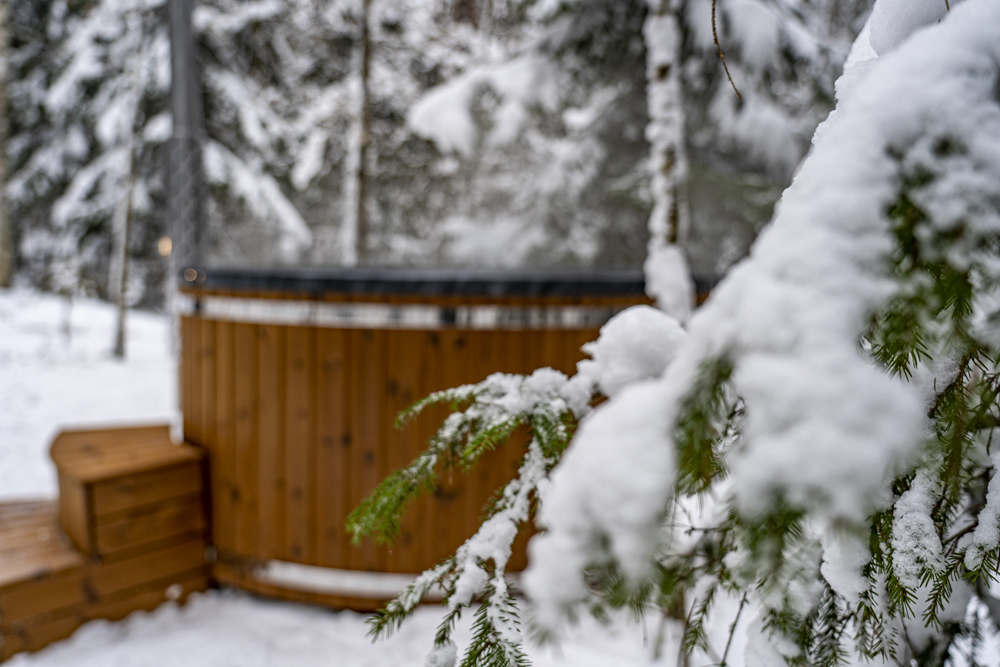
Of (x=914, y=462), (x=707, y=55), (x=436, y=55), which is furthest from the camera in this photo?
(x=436, y=55)

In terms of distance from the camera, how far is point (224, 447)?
2762mm

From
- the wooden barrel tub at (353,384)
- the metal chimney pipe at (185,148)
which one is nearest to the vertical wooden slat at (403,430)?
the wooden barrel tub at (353,384)

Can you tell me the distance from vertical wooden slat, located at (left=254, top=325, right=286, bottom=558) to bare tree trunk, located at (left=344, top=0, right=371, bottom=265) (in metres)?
4.86

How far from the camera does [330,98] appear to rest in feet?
29.1

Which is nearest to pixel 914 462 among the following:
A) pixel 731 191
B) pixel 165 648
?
pixel 165 648

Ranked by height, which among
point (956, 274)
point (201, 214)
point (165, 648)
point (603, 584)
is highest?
point (201, 214)

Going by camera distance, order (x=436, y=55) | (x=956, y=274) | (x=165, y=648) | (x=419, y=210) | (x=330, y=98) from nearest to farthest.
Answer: (x=956, y=274)
(x=165, y=648)
(x=330, y=98)
(x=436, y=55)
(x=419, y=210)

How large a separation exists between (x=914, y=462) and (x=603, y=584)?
0.34 m

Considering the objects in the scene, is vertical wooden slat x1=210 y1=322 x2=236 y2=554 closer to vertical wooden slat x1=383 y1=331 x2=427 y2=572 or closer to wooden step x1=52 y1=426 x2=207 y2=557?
wooden step x1=52 y1=426 x2=207 y2=557

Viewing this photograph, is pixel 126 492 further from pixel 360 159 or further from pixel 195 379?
pixel 360 159

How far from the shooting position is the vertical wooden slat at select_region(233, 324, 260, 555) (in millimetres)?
2627

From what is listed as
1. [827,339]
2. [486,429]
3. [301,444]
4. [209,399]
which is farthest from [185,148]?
[827,339]

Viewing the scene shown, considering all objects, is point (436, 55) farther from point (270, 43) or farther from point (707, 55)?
point (707, 55)

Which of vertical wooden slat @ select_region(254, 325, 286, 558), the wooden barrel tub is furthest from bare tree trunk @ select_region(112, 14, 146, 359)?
vertical wooden slat @ select_region(254, 325, 286, 558)
